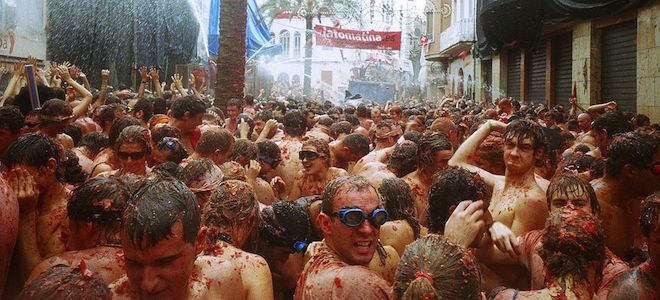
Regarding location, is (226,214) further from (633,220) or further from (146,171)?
(633,220)

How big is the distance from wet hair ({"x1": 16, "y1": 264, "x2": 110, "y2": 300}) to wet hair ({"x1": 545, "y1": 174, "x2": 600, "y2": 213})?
2580mm

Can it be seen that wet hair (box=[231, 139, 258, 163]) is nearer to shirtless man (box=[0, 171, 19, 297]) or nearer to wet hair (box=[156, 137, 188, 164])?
wet hair (box=[156, 137, 188, 164])

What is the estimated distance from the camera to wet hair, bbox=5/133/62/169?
3.42 metres

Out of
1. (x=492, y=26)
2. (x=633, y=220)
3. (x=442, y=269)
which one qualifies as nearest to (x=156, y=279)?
(x=442, y=269)

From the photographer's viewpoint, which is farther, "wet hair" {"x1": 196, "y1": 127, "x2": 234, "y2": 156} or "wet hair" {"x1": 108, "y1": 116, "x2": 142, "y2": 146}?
"wet hair" {"x1": 108, "y1": 116, "x2": 142, "y2": 146}

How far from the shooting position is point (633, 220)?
4207 millimetres

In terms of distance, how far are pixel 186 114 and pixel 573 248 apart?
4.94 m

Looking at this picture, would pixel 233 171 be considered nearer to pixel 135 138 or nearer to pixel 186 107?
pixel 135 138

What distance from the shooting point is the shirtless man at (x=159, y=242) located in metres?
2.30

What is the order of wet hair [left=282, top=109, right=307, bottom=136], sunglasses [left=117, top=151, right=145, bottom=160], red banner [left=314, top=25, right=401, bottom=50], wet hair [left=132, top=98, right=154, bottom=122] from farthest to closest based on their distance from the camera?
red banner [left=314, top=25, right=401, bottom=50]
wet hair [left=132, top=98, right=154, bottom=122]
wet hair [left=282, top=109, right=307, bottom=136]
sunglasses [left=117, top=151, right=145, bottom=160]

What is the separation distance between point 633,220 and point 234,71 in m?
8.46

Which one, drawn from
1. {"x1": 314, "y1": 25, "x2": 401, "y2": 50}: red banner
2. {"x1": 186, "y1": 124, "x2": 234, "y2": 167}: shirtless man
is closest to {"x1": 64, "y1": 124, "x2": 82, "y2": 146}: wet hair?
{"x1": 186, "y1": 124, "x2": 234, "y2": 167}: shirtless man

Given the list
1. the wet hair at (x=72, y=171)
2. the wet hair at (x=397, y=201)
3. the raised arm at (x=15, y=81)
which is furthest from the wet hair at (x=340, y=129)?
the wet hair at (x=72, y=171)

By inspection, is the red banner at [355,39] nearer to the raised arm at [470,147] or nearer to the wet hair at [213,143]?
the wet hair at [213,143]
